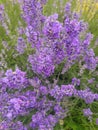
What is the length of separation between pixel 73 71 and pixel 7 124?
89cm

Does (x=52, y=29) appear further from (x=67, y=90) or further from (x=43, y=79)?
(x=43, y=79)

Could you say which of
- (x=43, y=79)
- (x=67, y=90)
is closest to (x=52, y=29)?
(x=67, y=90)

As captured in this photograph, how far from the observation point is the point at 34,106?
2344 mm

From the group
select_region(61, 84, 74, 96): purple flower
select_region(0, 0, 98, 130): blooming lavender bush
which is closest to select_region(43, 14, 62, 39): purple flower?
select_region(0, 0, 98, 130): blooming lavender bush

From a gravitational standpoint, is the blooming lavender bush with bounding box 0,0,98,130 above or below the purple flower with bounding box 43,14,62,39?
below

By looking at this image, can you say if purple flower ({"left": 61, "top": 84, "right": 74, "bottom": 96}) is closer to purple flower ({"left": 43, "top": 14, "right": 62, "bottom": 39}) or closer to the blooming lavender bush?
the blooming lavender bush

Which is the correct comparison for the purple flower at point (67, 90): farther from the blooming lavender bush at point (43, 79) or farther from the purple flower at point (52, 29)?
the purple flower at point (52, 29)

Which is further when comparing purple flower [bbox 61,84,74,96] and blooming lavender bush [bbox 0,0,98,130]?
purple flower [bbox 61,84,74,96]

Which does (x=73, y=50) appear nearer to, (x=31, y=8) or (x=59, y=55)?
(x=59, y=55)

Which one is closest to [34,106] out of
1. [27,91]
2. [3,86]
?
[27,91]

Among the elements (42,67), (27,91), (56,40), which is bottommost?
(27,91)

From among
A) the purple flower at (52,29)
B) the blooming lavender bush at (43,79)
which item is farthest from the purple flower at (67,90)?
the purple flower at (52,29)

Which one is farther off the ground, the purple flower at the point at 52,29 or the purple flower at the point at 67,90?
the purple flower at the point at 52,29

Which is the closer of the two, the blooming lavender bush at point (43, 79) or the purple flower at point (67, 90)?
the blooming lavender bush at point (43, 79)
